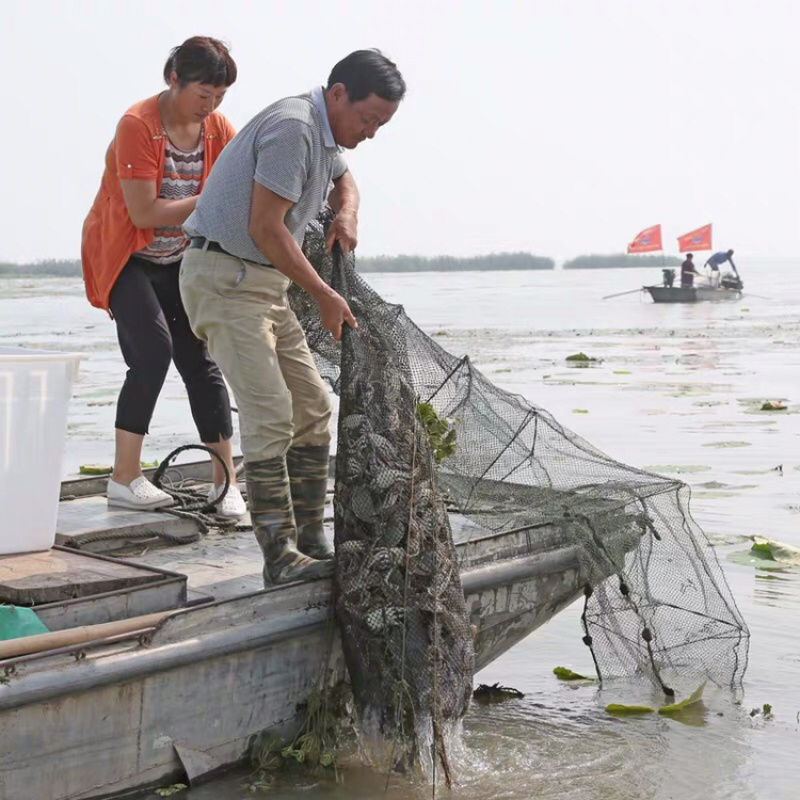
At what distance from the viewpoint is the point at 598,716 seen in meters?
5.16

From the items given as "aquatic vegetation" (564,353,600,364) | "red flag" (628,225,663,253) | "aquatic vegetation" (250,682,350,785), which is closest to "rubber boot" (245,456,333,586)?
"aquatic vegetation" (250,682,350,785)

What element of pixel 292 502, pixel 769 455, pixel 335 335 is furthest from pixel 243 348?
pixel 769 455

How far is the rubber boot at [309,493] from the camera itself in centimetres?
485

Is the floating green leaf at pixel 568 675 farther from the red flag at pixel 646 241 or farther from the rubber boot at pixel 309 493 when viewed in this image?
the red flag at pixel 646 241

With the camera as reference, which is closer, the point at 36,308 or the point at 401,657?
the point at 401,657

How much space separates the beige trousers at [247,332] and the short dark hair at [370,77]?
67 centimetres

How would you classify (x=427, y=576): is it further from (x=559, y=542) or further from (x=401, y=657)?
(x=559, y=542)

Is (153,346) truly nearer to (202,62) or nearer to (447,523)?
(202,62)

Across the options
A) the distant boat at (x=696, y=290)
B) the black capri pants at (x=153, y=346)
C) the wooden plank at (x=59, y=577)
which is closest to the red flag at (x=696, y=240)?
the distant boat at (x=696, y=290)

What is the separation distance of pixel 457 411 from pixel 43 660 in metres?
2.13

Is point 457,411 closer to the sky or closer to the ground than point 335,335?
closer to the ground

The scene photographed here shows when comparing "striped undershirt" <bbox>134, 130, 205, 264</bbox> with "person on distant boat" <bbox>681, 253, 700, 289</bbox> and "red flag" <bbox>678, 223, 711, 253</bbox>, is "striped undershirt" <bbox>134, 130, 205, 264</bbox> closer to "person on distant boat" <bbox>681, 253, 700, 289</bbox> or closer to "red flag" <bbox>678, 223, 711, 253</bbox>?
"person on distant boat" <bbox>681, 253, 700, 289</bbox>

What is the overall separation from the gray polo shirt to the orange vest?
874 millimetres

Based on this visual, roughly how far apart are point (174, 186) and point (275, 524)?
1.66 m
